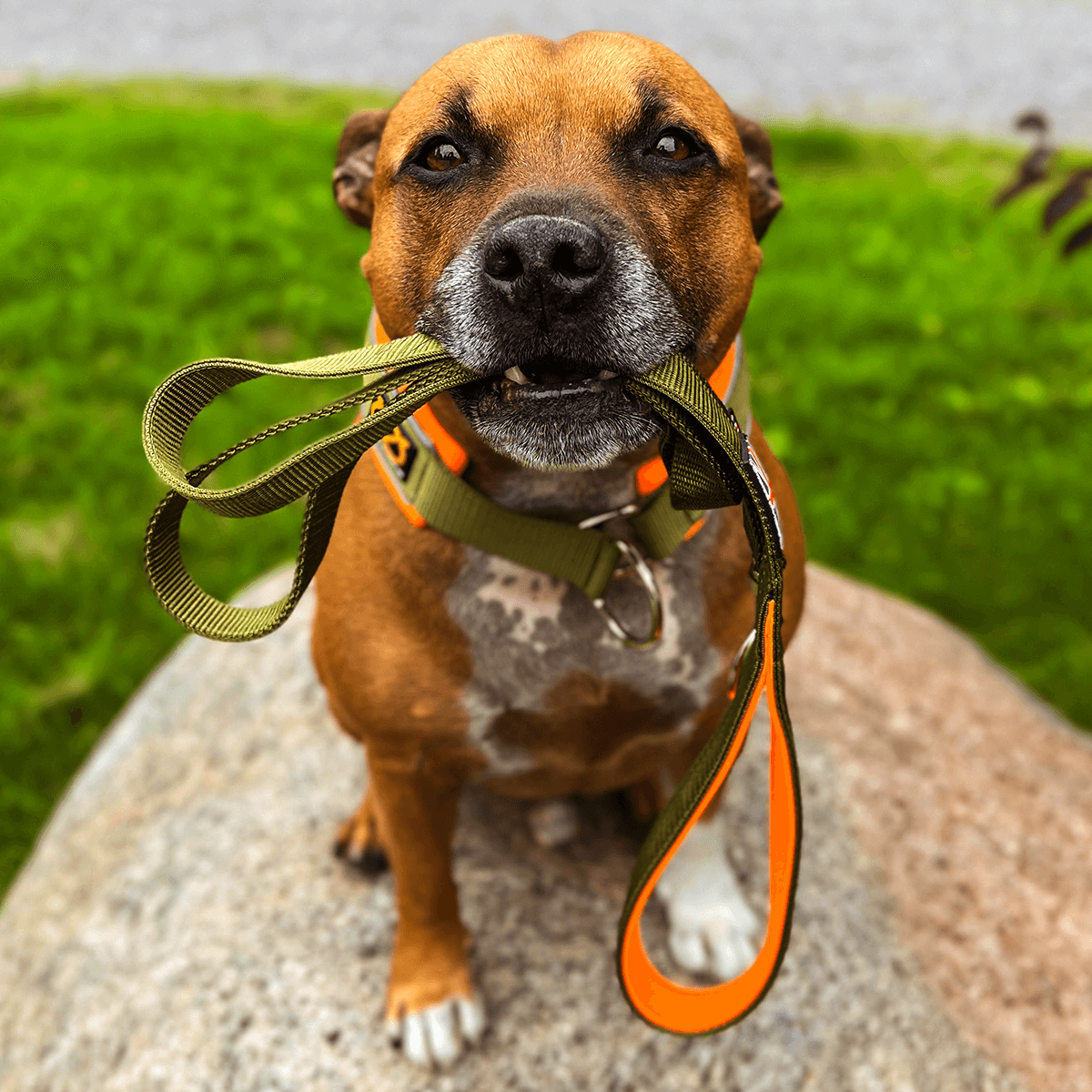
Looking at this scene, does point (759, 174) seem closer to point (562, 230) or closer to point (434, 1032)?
point (562, 230)

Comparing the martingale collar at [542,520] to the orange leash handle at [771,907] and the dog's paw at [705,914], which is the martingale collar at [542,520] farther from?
the dog's paw at [705,914]

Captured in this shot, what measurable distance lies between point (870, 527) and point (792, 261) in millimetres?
1815

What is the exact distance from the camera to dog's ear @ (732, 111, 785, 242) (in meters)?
2.14

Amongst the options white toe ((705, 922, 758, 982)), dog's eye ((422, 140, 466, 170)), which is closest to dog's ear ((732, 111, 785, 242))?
dog's eye ((422, 140, 466, 170))

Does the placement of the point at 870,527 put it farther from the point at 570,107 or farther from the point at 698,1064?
the point at 570,107

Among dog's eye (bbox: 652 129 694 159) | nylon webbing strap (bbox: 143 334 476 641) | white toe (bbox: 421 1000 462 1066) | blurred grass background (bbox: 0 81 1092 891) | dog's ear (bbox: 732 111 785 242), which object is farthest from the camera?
blurred grass background (bbox: 0 81 1092 891)

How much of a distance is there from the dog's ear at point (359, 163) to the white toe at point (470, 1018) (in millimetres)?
1558

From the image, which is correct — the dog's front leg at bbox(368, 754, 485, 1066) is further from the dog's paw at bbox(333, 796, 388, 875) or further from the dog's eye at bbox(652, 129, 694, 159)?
the dog's eye at bbox(652, 129, 694, 159)

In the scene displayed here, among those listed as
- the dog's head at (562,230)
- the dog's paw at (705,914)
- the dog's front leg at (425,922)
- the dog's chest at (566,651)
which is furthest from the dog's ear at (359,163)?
the dog's paw at (705,914)

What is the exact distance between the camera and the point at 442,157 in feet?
6.07

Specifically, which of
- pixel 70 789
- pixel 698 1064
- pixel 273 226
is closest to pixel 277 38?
pixel 273 226

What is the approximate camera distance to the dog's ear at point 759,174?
214 centimetres

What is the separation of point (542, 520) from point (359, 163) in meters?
0.80

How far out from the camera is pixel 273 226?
19.4 ft
